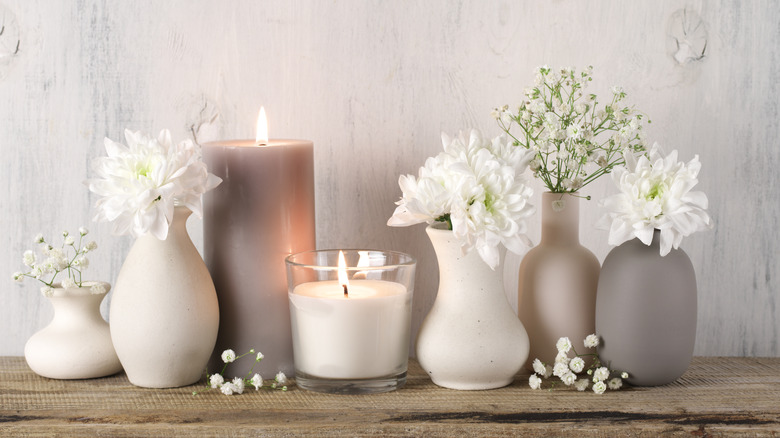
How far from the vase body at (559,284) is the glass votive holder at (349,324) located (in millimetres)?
141

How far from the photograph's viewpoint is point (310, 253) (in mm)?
776

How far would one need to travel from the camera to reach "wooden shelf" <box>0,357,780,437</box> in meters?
0.65

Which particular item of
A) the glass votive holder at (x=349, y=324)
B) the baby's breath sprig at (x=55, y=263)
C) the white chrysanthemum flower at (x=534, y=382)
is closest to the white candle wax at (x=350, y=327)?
the glass votive holder at (x=349, y=324)

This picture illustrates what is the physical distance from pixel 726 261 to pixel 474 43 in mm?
399

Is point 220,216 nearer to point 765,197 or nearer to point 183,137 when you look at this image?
point 183,137

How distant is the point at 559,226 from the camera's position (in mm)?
807

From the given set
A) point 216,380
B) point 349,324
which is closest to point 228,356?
point 216,380

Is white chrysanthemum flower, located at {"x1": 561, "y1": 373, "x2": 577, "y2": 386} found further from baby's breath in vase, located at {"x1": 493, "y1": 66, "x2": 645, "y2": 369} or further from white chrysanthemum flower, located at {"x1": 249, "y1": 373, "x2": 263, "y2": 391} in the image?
white chrysanthemum flower, located at {"x1": 249, "y1": 373, "x2": 263, "y2": 391}

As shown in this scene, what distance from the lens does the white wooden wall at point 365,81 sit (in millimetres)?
878

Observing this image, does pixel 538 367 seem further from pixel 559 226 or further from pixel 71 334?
pixel 71 334

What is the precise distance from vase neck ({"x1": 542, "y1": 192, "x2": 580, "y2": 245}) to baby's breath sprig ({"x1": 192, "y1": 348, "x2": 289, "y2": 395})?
0.32m

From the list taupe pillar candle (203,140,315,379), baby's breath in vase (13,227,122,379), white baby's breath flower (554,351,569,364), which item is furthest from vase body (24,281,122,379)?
white baby's breath flower (554,351,569,364)

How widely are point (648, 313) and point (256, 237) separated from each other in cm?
40

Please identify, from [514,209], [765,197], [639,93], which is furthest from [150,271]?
[765,197]
